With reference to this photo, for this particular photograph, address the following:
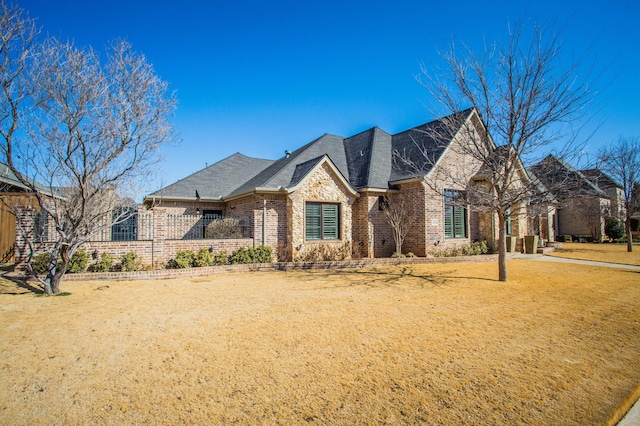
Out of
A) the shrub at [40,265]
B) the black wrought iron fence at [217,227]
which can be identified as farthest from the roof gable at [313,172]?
the shrub at [40,265]

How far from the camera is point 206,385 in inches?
148

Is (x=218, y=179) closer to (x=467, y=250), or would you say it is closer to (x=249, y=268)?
(x=249, y=268)

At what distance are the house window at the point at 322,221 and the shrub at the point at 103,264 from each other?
764 centimetres

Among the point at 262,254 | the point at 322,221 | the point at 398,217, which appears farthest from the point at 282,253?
the point at 398,217

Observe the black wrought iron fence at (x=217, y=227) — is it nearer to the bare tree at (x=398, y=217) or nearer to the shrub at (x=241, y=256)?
the shrub at (x=241, y=256)

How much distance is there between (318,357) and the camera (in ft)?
14.8

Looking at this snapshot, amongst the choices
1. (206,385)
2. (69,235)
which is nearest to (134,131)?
(69,235)

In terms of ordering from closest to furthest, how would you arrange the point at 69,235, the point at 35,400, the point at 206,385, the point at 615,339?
the point at 35,400 → the point at 206,385 → the point at 615,339 → the point at 69,235

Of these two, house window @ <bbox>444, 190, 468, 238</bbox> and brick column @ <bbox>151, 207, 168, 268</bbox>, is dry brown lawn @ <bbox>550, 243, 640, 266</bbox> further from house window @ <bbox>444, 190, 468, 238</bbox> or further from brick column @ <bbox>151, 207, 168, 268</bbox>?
brick column @ <bbox>151, 207, 168, 268</bbox>

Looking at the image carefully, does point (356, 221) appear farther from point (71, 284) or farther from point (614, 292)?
point (71, 284)

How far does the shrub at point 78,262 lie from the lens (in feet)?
34.0

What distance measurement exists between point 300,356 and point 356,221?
42.5 feet

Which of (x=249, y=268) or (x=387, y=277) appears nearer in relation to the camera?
(x=387, y=277)

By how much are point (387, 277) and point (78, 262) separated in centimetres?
969
